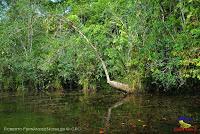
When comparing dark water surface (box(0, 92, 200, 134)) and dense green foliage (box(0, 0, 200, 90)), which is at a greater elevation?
dense green foliage (box(0, 0, 200, 90))

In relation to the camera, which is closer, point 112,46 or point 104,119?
point 104,119

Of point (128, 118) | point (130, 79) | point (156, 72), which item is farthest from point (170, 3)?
point (128, 118)

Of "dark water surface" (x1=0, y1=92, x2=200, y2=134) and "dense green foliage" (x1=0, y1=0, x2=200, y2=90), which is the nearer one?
"dark water surface" (x1=0, y1=92, x2=200, y2=134)

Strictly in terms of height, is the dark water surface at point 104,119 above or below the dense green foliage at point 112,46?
below

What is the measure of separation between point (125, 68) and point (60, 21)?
480 cm

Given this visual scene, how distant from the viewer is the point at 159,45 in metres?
16.5

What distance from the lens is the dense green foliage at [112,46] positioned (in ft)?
49.4

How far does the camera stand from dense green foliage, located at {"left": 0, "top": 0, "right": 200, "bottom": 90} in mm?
15070

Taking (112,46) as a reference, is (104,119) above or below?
below

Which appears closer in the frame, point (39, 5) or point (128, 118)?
point (128, 118)

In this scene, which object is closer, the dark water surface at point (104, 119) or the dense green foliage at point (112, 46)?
the dark water surface at point (104, 119)

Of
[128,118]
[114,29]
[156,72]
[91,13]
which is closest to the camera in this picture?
[128,118]

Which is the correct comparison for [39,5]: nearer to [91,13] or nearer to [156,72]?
[91,13]

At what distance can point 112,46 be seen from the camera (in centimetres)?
2202
